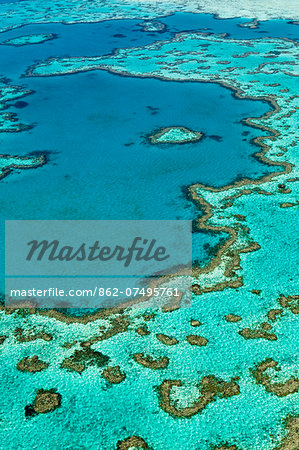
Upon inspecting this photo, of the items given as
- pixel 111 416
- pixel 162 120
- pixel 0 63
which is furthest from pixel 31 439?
pixel 0 63

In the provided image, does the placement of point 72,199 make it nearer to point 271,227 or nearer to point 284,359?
point 271,227

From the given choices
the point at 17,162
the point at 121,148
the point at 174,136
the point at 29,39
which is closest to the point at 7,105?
the point at 17,162

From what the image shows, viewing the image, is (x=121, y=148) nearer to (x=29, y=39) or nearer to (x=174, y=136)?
(x=174, y=136)

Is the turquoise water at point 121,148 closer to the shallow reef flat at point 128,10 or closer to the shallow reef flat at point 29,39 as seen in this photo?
the shallow reef flat at point 29,39

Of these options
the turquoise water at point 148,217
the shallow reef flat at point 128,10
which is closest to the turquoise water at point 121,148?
the turquoise water at point 148,217

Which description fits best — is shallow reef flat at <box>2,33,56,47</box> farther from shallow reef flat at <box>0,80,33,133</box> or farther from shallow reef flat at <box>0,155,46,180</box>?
shallow reef flat at <box>0,155,46,180</box>
